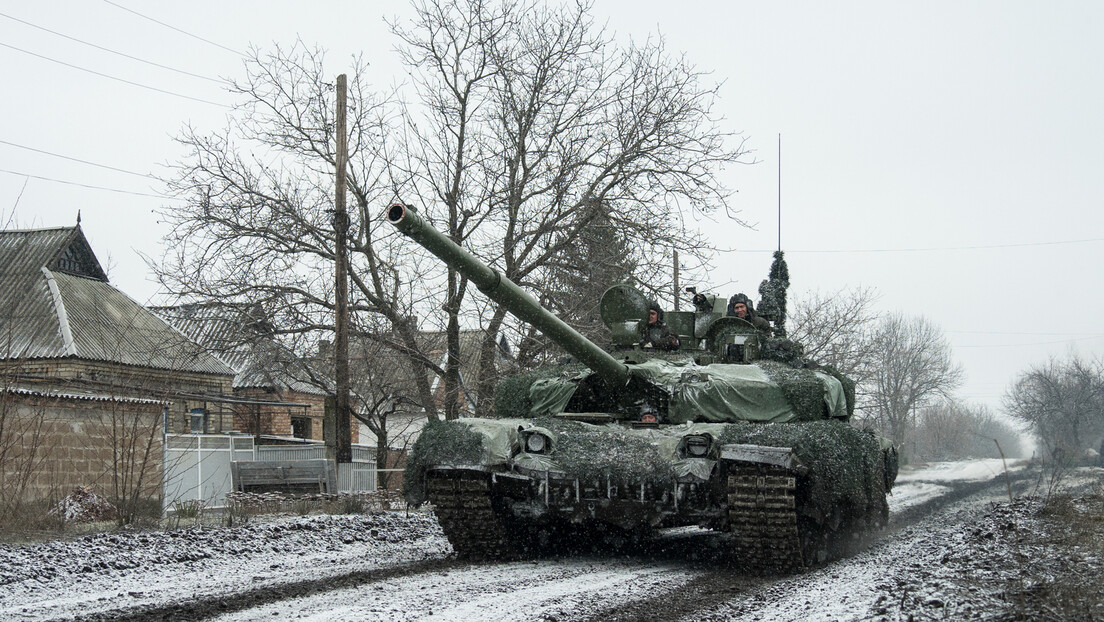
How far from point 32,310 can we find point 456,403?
13.3 m

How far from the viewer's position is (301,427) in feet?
120

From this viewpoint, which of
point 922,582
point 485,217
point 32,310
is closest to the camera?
point 922,582

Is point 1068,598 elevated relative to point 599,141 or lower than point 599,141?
lower

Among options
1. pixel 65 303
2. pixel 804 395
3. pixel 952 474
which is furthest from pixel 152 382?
pixel 952 474

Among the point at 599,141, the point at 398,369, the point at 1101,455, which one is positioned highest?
the point at 599,141

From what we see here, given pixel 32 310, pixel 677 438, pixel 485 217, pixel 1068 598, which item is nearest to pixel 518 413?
pixel 677 438

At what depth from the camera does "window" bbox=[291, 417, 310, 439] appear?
36438 mm

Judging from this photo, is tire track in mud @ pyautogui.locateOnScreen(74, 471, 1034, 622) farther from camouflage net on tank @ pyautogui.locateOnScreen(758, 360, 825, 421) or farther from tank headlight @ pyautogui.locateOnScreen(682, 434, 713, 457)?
camouflage net on tank @ pyautogui.locateOnScreen(758, 360, 825, 421)

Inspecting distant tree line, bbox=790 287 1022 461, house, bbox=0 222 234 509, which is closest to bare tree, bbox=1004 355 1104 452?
distant tree line, bbox=790 287 1022 461

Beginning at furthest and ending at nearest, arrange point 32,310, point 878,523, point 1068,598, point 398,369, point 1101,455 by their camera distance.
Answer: point 1101,455, point 32,310, point 398,369, point 878,523, point 1068,598

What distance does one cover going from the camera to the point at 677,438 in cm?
800

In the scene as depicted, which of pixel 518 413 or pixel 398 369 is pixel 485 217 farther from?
pixel 518 413

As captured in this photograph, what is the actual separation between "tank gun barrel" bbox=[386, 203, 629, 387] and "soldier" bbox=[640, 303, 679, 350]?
131cm

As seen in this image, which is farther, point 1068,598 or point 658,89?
point 658,89
